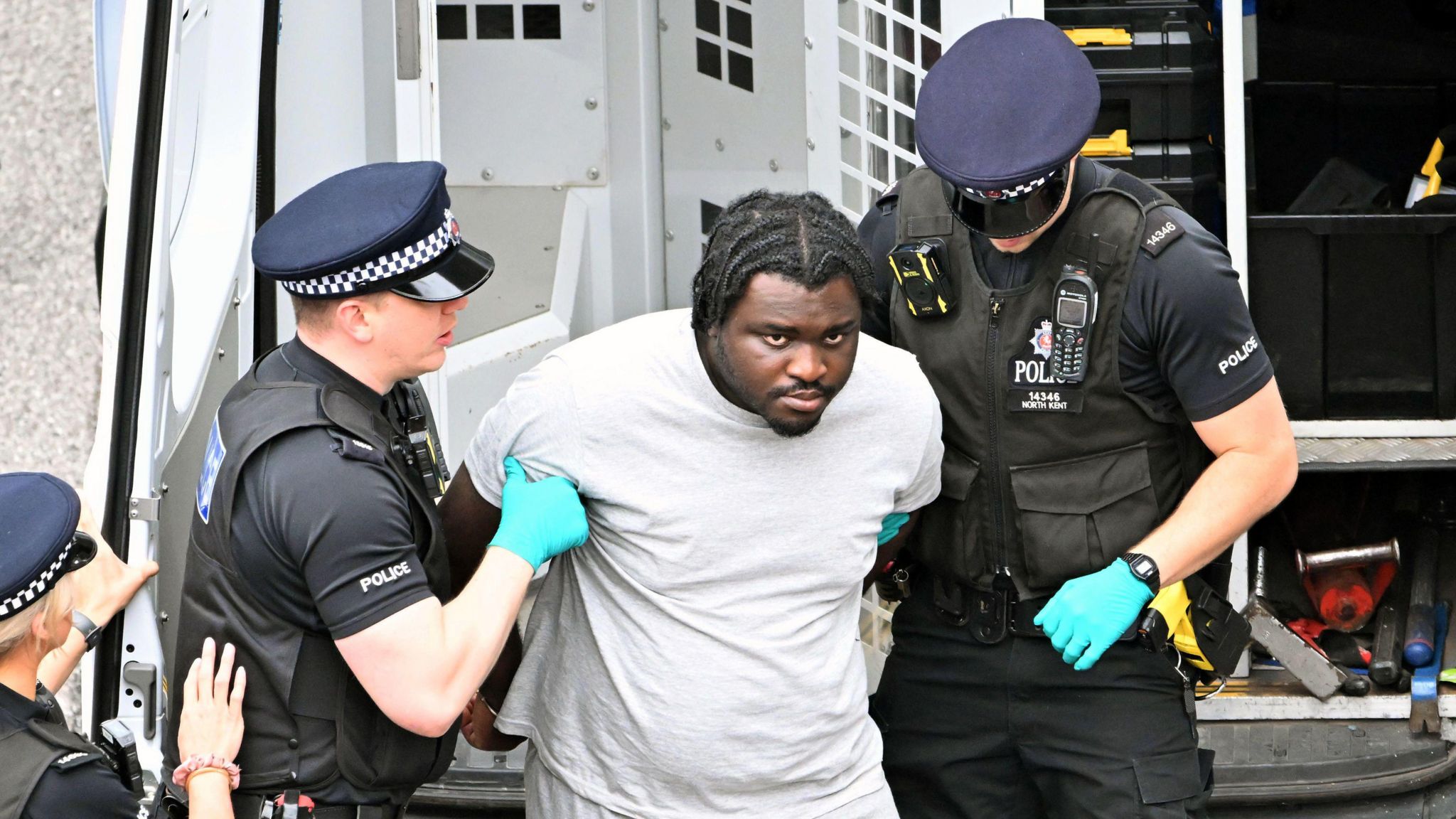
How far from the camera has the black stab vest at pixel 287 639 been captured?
5.92 ft

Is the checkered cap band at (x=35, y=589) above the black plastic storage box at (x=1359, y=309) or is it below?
above

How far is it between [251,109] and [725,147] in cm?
142

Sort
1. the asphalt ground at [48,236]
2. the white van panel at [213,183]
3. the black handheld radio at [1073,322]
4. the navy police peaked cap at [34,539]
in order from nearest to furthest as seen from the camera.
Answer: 1. the navy police peaked cap at [34,539]
2. the black handheld radio at [1073,322]
3. the white van panel at [213,183]
4. the asphalt ground at [48,236]

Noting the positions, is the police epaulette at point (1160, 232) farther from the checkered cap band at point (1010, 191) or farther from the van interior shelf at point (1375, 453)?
the van interior shelf at point (1375, 453)

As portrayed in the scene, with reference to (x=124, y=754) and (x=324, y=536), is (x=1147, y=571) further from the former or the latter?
(x=124, y=754)

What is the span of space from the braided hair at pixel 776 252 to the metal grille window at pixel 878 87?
103 centimetres

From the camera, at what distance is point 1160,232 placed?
2188 mm

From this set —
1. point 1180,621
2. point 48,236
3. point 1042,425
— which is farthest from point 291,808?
point 48,236

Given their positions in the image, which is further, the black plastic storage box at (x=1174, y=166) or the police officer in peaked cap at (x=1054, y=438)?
the black plastic storage box at (x=1174, y=166)

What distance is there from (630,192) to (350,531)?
7.16 ft

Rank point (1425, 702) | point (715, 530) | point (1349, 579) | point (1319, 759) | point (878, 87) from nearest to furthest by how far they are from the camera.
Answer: point (715, 530)
point (878, 87)
point (1319, 759)
point (1425, 702)
point (1349, 579)

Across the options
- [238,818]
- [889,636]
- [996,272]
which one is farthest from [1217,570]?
[238,818]

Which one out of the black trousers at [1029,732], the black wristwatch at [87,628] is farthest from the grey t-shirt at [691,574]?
the black wristwatch at [87,628]

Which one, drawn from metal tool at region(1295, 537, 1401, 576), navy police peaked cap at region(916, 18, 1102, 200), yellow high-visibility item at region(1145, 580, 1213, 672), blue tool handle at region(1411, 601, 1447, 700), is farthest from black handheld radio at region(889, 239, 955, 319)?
metal tool at region(1295, 537, 1401, 576)
